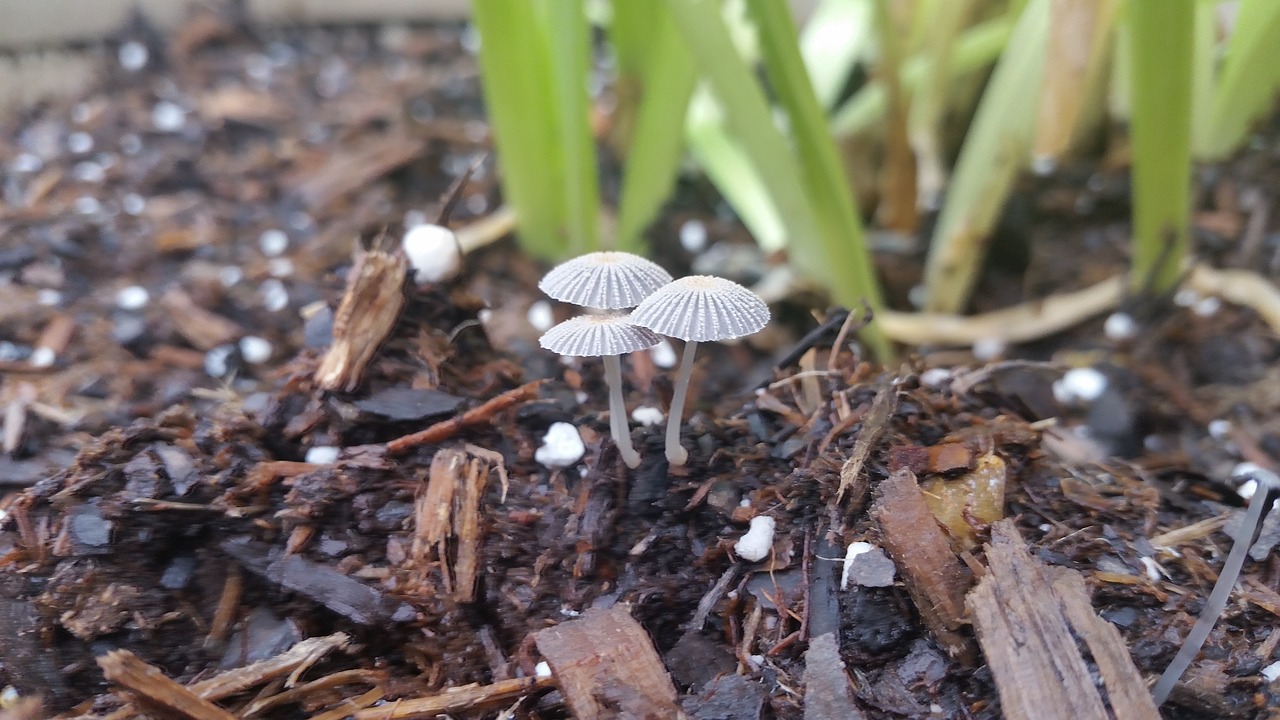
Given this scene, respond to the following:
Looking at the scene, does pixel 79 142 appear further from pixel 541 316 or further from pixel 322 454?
pixel 322 454

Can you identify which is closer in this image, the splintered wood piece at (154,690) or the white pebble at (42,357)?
the splintered wood piece at (154,690)

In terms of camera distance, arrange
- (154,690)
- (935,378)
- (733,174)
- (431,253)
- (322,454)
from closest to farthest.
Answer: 1. (154,690)
2. (322,454)
3. (431,253)
4. (935,378)
5. (733,174)

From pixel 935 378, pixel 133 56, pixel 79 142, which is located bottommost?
pixel 935 378

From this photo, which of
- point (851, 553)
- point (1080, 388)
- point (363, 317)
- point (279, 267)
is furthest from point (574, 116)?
point (1080, 388)

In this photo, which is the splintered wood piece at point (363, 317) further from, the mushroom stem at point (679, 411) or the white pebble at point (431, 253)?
the mushroom stem at point (679, 411)

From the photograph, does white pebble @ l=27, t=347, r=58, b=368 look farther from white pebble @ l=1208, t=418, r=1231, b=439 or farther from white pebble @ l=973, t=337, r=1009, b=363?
white pebble @ l=1208, t=418, r=1231, b=439

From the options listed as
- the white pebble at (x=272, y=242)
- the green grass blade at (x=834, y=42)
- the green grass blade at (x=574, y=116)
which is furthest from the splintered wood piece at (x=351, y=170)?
the green grass blade at (x=834, y=42)

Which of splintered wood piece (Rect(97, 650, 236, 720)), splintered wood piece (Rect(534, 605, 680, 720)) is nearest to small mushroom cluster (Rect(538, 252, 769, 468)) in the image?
splintered wood piece (Rect(534, 605, 680, 720))
